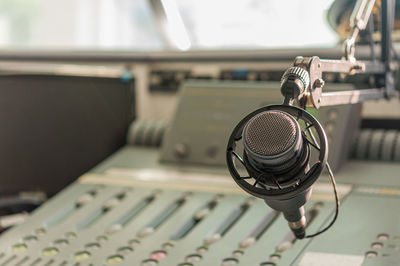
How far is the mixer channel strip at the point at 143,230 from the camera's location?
159 centimetres

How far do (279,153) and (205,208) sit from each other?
92cm

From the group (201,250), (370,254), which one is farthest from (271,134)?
(201,250)

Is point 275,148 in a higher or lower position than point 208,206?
higher

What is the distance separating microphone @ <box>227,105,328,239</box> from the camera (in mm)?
974

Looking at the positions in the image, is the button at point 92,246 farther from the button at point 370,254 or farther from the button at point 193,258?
the button at point 370,254

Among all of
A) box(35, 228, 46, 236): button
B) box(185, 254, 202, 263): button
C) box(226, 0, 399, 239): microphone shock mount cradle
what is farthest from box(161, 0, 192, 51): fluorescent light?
box(226, 0, 399, 239): microphone shock mount cradle

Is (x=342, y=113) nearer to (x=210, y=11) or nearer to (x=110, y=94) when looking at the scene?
(x=110, y=94)

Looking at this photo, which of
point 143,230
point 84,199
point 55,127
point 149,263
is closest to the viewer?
point 149,263

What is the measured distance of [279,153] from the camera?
3.17 ft

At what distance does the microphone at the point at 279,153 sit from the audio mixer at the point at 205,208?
0.47 m

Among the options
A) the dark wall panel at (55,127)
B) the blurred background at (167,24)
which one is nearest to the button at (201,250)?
the blurred background at (167,24)

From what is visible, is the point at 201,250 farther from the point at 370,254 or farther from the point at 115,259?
the point at 370,254

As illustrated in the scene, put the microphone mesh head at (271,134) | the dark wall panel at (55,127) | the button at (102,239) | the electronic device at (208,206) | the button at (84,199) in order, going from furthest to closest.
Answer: the dark wall panel at (55,127), the button at (84,199), the button at (102,239), the electronic device at (208,206), the microphone mesh head at (271,134)

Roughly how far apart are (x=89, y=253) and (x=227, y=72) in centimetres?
124
